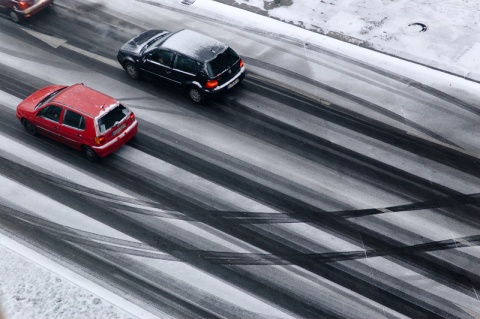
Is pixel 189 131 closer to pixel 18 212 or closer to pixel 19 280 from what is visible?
pixel 18 212

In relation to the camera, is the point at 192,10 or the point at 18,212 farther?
the point at 192,10

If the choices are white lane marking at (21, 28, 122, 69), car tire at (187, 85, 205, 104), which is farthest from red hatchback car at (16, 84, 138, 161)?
white lane marking at (21, 28, 122, 69)

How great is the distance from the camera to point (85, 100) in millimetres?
17406

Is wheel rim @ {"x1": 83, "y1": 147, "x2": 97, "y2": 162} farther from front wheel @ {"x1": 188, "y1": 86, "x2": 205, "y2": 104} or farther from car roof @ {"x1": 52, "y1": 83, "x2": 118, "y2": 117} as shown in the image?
front wheel @ {"x1": 188, "y1": 86, "x2": 205, "y2": 104}

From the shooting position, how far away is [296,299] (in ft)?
45.2

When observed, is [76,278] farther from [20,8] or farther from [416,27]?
[416,27]

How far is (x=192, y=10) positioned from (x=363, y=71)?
7506mm

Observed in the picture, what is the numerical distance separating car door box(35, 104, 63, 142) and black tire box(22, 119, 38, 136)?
0.33 meters

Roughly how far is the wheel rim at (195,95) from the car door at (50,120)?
4205mm

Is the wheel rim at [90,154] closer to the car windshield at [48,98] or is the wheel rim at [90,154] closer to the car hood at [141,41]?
the car windshield at [48,98]

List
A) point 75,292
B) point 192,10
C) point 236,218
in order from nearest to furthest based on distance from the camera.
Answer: point 75,292 < point 236,218 < point 192,10

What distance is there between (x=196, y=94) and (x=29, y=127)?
5114 mm

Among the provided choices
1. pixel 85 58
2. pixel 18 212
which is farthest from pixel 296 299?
pixel 85 58

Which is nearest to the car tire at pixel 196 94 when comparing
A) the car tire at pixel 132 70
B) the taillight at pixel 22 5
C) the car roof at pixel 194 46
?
the car roof at pixel 194 46
